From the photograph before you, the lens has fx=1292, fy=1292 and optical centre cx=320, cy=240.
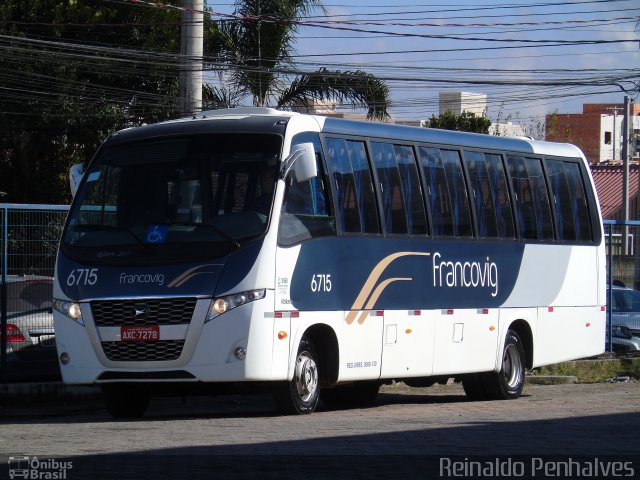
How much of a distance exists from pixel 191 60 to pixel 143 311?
9.70 m

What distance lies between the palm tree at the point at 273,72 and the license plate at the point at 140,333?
836 inches

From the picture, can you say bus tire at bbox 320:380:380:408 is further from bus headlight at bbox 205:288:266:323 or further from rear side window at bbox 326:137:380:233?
bus headlight at bbox 205:288:266:323

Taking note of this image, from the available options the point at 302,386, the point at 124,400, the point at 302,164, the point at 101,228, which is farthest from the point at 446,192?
the point at 124,400

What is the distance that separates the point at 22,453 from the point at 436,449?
119 inches

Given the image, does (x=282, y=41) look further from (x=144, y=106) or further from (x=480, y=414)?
(x=480, y=414)

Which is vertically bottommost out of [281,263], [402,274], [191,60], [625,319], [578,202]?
[625,319]

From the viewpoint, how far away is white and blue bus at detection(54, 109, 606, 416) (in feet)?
41.1

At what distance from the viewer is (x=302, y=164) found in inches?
509

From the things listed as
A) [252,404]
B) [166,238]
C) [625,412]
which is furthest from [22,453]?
[252,404]

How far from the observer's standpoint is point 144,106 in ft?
116

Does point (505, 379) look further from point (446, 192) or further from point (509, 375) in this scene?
point (446, 192)

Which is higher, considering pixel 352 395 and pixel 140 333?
pixel 140 333

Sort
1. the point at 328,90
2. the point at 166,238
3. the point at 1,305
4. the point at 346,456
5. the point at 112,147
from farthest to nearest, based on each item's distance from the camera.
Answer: the point at 328,90 < the point at 1,305 < the point at 112,147 < the point at 166,238 < the point at 346,456

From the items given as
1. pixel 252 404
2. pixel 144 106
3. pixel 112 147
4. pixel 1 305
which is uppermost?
pixel 144 106
